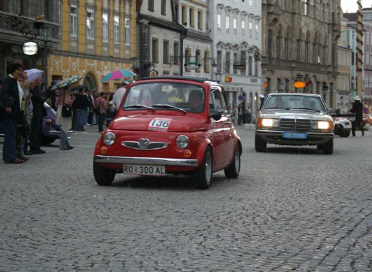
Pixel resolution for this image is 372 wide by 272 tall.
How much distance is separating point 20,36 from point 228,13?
153ft

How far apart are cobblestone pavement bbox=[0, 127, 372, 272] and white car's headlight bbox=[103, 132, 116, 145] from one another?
66 cm

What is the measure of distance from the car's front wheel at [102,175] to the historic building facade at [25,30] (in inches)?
992

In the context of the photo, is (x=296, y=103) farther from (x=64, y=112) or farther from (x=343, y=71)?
(x=343, y=71)

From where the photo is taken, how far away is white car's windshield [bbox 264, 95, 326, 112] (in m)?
25.6

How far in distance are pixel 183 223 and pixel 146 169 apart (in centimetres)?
380

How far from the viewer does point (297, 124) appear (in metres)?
24.8

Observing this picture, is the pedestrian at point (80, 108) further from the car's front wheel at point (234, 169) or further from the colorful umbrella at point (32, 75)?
the car's front wheel at point (234, 169)

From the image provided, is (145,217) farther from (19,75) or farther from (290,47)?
(290,47)

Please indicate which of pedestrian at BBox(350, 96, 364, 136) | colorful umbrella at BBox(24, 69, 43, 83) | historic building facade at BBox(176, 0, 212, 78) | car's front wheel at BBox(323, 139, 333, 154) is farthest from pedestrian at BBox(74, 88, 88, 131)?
historic building facade at BBox(176, 0, 212, 78)

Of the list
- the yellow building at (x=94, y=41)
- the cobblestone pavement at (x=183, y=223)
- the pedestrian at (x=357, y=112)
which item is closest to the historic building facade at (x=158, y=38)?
the yellow building at (x=94, y=41)

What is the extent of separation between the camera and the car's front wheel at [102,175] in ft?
45.6

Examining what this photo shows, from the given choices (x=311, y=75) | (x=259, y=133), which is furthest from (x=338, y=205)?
(x=311, y=75)

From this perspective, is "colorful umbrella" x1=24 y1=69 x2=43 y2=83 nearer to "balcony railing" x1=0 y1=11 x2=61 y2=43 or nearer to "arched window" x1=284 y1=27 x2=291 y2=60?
"balcony railing" x1=0 y1=11 x2=61 y2=43

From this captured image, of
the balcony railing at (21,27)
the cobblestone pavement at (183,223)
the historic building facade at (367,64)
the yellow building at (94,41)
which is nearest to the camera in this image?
the cobblestone pavement at (183,223)
